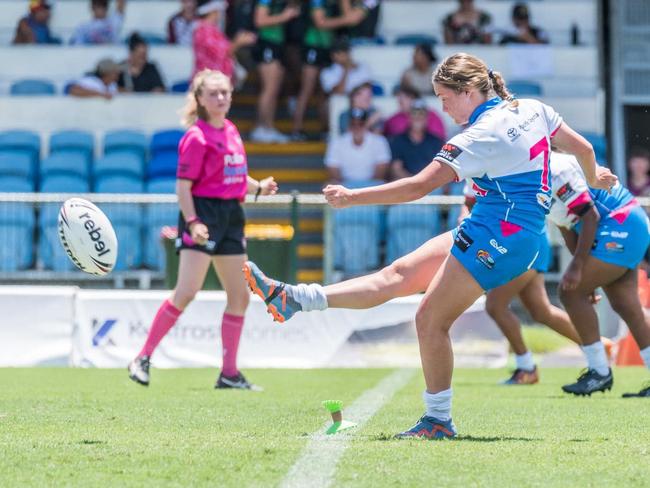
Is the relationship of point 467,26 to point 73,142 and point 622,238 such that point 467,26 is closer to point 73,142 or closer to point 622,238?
point 73,142

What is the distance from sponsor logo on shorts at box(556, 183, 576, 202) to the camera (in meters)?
9.03

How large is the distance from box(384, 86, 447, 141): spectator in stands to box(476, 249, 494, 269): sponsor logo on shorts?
1058cm

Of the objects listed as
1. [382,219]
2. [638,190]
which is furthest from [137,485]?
[638,190]

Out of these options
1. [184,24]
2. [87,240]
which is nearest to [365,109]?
[184,24]

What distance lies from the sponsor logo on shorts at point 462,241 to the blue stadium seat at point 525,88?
11.9 metres

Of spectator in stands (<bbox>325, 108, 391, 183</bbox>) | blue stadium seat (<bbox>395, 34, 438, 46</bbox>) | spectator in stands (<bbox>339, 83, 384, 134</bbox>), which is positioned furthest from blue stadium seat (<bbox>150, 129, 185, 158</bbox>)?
blue stadium seat (<bbox>395, 34, 438, 46</bbox>)

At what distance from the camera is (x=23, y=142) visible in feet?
56.4

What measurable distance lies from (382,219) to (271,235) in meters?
1.73

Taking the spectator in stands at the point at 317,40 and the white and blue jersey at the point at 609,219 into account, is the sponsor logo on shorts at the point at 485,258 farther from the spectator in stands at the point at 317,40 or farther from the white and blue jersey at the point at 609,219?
the spectator in stands at the point at 317,40

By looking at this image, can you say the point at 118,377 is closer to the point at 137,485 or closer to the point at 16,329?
the point at 16,329

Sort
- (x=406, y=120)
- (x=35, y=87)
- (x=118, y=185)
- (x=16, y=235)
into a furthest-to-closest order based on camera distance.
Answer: (x=35, y=87)
(x=406, y=120)
(x=118, y=185)
(x=16, y=235)

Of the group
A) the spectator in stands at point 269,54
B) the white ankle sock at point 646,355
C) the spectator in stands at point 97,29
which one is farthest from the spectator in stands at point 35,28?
the white ankle sock at point 646,355

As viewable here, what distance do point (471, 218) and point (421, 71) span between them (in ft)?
38.5

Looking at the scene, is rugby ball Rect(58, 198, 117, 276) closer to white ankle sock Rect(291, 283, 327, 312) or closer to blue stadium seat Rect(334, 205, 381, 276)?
white ankle sock Rect(291, 283, 327, 312)
